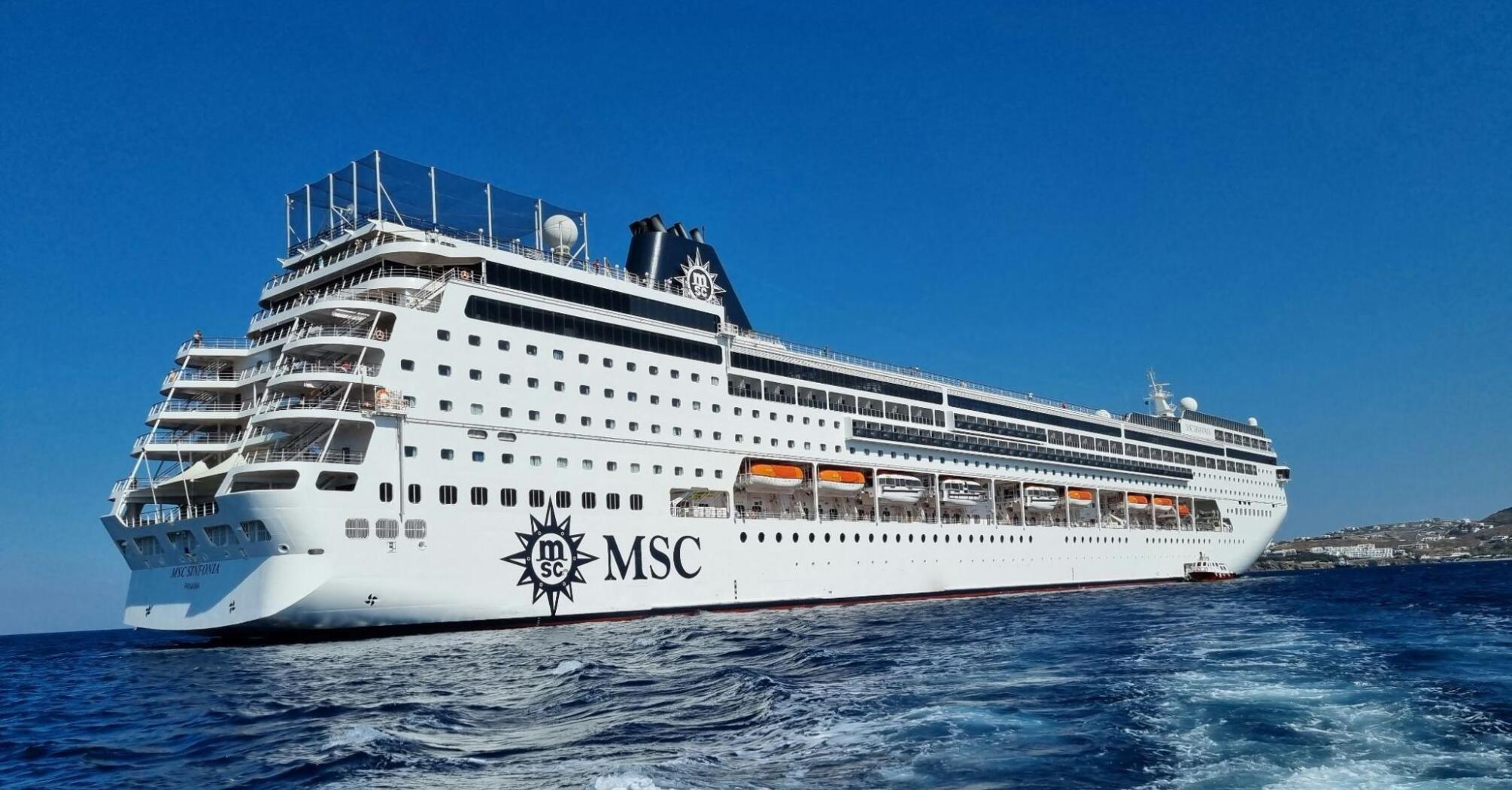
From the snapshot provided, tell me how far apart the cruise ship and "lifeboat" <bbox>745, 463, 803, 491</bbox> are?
0.28 meters

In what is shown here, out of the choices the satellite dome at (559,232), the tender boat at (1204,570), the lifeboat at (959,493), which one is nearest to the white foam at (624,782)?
the satellite dome at (559,232)

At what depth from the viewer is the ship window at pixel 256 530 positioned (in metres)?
23.8

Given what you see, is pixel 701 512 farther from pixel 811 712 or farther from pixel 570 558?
pixel 811 712

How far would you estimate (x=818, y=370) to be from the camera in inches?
1614

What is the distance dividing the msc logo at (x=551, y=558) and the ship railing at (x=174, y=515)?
8177mm

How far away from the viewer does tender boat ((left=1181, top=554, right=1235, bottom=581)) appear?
59844 mm

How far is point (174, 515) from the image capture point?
26.9m

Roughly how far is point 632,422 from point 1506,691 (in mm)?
24292

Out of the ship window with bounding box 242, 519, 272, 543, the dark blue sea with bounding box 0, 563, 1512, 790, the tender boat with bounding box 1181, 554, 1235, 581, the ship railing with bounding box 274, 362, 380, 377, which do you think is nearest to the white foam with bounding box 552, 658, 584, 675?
the dark blue sea with bounding box 0, 563, 1512, 790

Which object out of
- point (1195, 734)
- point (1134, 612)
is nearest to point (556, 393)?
point (1134, 612)

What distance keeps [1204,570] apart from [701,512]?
40723 mm

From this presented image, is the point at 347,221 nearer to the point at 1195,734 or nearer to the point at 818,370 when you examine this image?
the point at 818,370

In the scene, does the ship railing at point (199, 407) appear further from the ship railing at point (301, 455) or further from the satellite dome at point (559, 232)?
the satellite dome at point (559, 232)

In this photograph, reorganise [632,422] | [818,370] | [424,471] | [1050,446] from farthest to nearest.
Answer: [1050,446] → [818,370] → [632,422] → [424,471]
